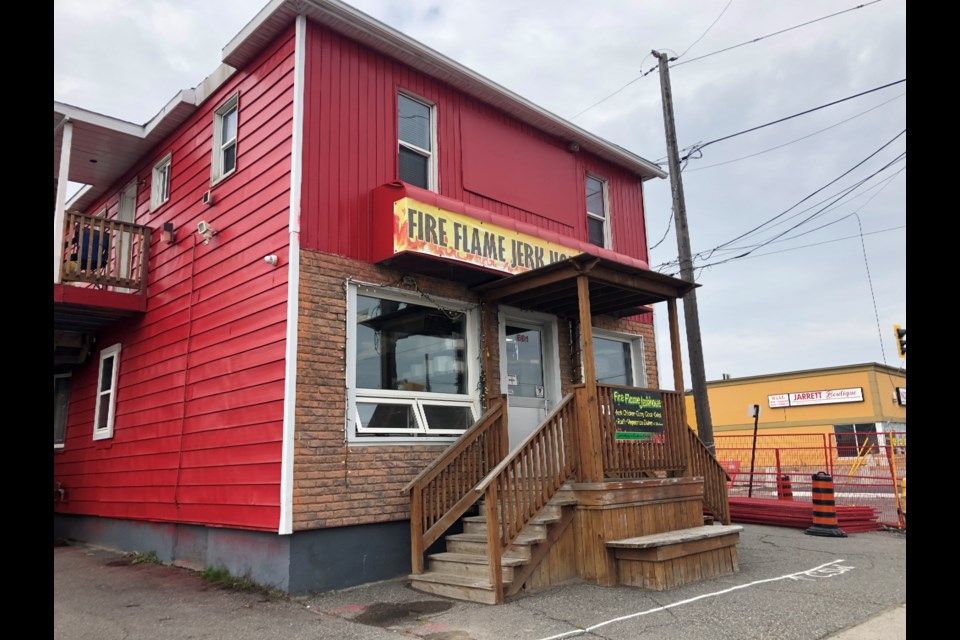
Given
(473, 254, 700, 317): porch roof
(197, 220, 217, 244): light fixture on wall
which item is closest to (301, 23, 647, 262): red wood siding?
(473, 254, 700, 317): porch roof

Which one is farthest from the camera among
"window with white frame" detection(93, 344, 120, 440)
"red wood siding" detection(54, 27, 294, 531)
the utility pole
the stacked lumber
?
the utility pole

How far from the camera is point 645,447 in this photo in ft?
28.0

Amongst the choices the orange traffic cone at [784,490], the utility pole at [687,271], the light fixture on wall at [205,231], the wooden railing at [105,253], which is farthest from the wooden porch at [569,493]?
the orange traffic cone at [784,490]

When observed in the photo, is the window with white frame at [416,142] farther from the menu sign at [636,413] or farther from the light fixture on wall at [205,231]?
the menu sign at [636,413]

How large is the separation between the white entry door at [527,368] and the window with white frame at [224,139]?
457 centimetres

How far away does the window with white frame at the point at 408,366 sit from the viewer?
8.09 metres

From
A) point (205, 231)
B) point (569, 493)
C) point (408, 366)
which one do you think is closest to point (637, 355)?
point (569, 493)

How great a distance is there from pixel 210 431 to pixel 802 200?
14.4 metres

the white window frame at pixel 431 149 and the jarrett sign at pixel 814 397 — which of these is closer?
the white window frame at pixel 431 149

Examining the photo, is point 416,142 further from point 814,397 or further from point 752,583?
point 814,397

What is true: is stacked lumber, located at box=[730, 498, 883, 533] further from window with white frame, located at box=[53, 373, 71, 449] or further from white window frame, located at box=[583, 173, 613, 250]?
window with white frame, located at box=[53, 373, 71, 449]

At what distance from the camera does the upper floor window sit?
12281mm

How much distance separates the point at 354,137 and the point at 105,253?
15.6ft

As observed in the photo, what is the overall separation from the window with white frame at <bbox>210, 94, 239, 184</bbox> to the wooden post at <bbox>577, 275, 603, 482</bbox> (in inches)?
212
